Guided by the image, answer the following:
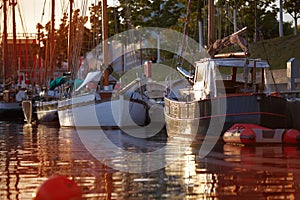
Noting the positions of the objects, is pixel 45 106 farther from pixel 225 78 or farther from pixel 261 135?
pixel 261 135

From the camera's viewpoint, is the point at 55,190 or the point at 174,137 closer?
the point at 55,190

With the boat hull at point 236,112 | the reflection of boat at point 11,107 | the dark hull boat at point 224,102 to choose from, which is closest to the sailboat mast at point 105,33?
the dark hull boat at point 224,102

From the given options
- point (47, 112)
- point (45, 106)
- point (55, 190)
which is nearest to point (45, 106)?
point (45, 106)

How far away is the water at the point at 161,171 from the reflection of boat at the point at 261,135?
44 centimetres

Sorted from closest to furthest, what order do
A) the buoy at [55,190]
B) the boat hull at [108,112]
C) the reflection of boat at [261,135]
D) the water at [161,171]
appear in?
the buoy at [55,190] → the water at [161,171] → the reflection of boat at [261,135] → the boat hull at [108,112]

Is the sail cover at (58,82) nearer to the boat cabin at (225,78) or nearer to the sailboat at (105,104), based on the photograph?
the sailboat at (105,104)

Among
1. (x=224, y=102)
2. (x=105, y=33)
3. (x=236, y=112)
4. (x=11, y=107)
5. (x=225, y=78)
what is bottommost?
(x=11, y=107)

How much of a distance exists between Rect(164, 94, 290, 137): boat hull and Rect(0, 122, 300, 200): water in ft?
2.69

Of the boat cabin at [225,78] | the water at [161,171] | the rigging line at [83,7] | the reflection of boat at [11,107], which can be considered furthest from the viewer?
the reflection of boat at [11,107]

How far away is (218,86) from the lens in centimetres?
2645

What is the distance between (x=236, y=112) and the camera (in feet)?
82.0

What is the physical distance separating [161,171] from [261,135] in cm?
801

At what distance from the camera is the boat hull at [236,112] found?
81.4ft

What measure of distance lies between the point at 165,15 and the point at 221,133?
51446 mm
